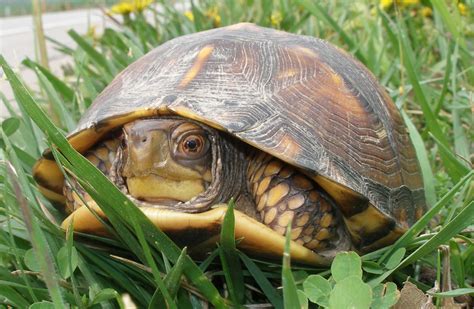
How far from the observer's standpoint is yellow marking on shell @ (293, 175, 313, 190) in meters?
1.49

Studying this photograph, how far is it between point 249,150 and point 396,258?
43 cm

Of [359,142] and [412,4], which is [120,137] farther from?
[412,4]

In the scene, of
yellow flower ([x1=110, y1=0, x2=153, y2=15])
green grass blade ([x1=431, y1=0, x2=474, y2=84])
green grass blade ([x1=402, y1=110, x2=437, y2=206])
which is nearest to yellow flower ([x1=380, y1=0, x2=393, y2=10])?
green grass blade ([x1=431, y1=0, x2=474, y2=84])

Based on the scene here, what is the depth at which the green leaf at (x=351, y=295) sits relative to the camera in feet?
3.35

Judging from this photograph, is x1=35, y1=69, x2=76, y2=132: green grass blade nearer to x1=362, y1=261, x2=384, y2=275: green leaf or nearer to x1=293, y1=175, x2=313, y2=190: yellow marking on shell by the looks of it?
x1=293, y1=175, x2=313, y2=190: yellow marking on shell

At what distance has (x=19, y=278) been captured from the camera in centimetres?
139

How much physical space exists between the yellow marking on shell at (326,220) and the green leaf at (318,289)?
1.08ft

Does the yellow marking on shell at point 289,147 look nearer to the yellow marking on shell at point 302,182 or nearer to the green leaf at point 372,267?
the yellow marking on shell at point 302,182

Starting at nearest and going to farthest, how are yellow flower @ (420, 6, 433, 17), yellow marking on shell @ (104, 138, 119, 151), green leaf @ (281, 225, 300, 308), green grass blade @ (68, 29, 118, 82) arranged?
1. green leaf @ (281, 225, 300, 308)
2. yellow marking on shell @ (104, 138, 119, 151)
3. green grass blade @ (68, 29, 118, 82)
4. yellow flower @ (420, 6, 433, 17)

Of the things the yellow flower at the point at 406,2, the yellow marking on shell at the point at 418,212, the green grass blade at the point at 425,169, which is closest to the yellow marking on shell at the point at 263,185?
the yellow marking on shell at the point at 418,212

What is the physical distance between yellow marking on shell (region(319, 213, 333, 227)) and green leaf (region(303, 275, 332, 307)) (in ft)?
1.08

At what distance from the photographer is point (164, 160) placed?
1429 millimetres

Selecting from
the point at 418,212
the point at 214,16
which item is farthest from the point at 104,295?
the point at 214,16

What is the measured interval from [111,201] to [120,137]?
39cm
